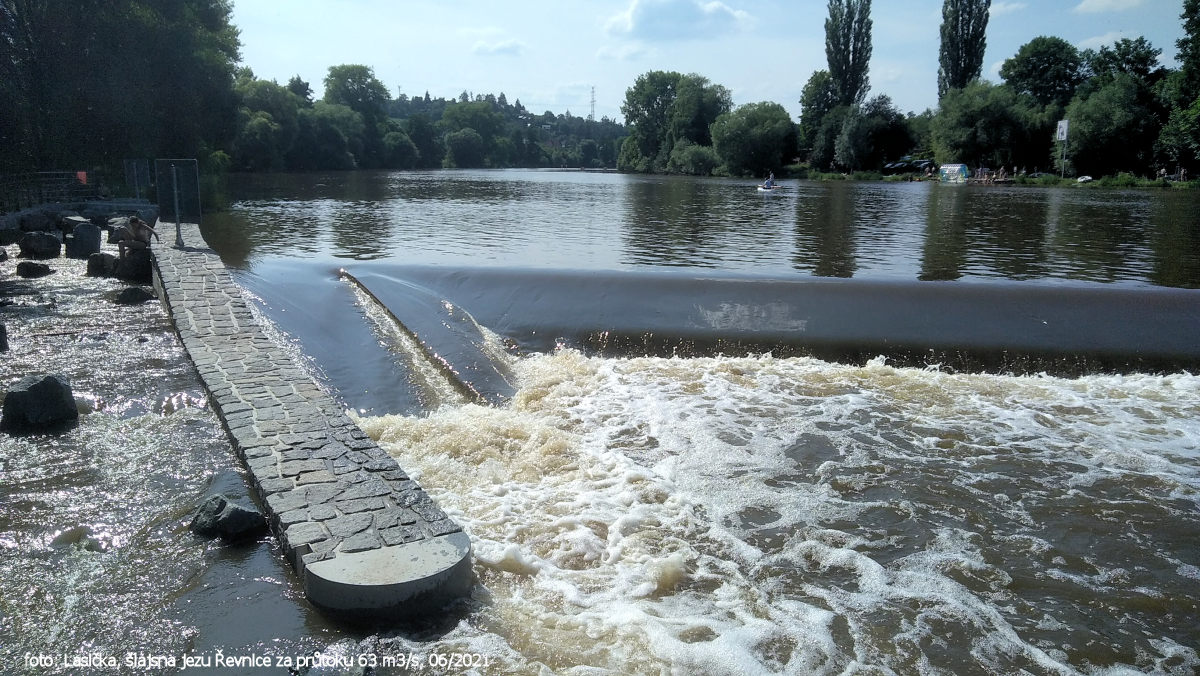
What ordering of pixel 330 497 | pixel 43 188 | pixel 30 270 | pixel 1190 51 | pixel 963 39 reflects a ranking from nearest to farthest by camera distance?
pixel 330 497 → pixel 30 270 → pixel 43 188 → pixel 1190 51 → pixel 963 39

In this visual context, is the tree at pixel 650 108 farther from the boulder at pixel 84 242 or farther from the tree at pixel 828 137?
the boulder at pixel 84 242

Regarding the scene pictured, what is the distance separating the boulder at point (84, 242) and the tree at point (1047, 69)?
80.6 meters

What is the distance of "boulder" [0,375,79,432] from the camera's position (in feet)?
19.1

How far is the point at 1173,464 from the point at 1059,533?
6.71 ft

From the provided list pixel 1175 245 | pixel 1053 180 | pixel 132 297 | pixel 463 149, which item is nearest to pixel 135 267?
pixel 132 297

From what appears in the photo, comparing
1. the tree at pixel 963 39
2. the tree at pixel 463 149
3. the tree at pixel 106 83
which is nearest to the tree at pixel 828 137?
the tree at pixel 963 39

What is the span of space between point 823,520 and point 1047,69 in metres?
86.5

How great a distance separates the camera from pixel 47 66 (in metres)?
22.6

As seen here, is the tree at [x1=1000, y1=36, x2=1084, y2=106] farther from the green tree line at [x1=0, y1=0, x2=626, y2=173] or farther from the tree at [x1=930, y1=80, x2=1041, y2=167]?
the green tree line at [x1=0, y1=0, x2=626, y2=173]

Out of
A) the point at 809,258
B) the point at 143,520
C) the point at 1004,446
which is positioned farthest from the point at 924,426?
the point at 809,258

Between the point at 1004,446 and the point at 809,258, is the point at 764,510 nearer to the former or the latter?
the point at 1004,446

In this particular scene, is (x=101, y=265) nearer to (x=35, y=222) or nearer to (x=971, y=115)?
(x=35, y=222)

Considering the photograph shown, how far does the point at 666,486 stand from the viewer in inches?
227

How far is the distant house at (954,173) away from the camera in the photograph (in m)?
57.0
